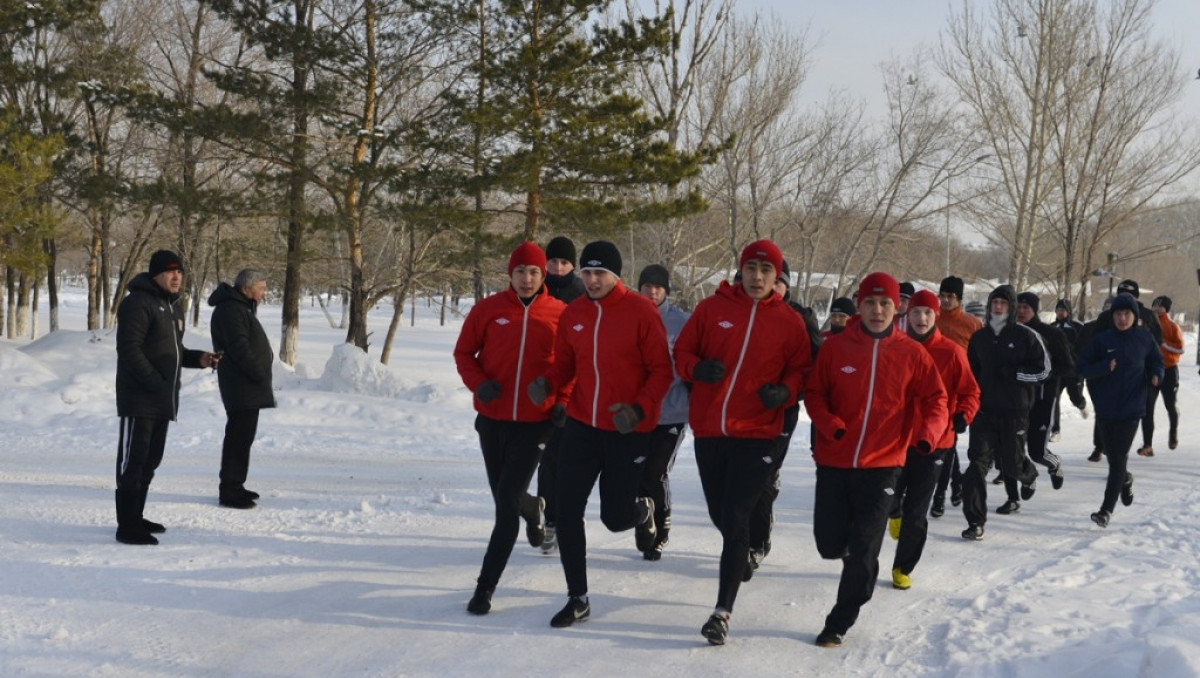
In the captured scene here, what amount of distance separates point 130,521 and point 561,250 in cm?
334

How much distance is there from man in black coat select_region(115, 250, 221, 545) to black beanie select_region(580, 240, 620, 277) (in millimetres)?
3178

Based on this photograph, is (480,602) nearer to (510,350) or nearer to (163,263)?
(510,350)

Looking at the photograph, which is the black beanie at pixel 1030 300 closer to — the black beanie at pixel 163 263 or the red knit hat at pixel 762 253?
the red knit hat at pixel 762 253

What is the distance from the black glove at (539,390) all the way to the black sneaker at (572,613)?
104 centimetres

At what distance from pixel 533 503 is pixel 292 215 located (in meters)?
15.6

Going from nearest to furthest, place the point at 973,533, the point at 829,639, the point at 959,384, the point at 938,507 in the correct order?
the point at 829,639
the point at 959,384
the point at 973,533
the point at 938,507

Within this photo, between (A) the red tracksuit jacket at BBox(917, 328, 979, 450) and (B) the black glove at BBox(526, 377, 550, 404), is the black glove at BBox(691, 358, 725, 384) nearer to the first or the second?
(B) the black glove at BBox(526, 377, 550, 404)

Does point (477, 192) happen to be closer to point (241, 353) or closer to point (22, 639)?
point (241, 353)

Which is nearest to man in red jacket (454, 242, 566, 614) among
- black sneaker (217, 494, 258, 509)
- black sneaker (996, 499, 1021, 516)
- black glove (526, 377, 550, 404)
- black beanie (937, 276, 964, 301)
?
black glove (526, 377, 550, 404)

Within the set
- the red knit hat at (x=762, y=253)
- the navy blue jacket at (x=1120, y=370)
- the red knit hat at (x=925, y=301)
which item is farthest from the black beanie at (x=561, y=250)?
the navy blue jacket at (x=1120, y=370)

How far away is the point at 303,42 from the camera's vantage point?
19406mm

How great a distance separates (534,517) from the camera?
19.9ft

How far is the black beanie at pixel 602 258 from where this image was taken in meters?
5.06

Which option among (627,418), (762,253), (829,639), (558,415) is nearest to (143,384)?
(558,415)
